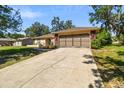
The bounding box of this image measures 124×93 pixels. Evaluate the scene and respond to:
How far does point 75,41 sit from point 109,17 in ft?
51.7

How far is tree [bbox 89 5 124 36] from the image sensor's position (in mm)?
13894

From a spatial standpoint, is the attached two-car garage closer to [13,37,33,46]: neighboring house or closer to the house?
the house

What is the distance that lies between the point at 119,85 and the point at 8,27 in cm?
2167

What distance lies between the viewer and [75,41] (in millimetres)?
30547

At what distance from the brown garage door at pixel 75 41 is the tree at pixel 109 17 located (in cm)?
1258

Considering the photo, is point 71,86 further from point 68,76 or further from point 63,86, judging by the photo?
point 68,76

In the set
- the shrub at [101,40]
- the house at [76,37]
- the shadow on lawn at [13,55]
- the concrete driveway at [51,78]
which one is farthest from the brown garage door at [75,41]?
the concrete driveway at [51,78]

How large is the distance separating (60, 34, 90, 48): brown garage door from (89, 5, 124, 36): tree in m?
12.6

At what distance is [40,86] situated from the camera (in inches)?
347

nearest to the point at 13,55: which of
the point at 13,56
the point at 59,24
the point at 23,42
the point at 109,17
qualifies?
the point at 13,56

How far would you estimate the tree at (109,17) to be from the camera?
45.6 feet

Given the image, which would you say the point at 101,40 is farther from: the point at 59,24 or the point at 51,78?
the point at 59,24

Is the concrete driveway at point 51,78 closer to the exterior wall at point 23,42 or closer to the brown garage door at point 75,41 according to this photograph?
the brown garage door at point 75,41

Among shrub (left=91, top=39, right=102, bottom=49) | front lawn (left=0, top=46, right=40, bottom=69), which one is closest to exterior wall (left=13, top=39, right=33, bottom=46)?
shrub (left=91, top=39, right=102, bottom=49)
